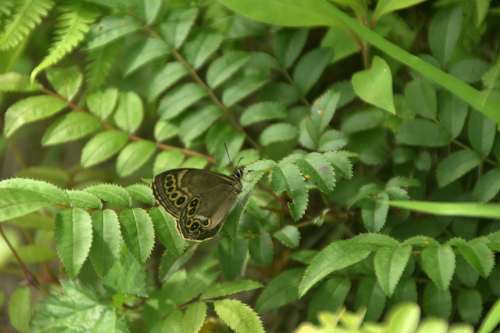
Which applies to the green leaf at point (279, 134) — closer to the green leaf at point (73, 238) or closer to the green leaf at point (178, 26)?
the green leaf at point (178, 26)

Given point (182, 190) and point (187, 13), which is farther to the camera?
point (187, 13)

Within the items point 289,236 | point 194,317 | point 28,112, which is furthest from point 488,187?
point 28,112

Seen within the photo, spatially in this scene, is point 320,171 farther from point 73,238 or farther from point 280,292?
point 73,238

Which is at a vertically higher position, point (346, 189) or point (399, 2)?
point (399, 2)

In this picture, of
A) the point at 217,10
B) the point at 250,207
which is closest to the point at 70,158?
the point at 217,10

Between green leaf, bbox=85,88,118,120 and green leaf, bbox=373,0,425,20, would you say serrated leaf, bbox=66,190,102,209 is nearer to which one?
green leaf, bbox=85,88,118,120

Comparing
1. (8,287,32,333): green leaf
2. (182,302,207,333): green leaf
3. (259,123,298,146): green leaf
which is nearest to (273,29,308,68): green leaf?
(259,123,298,146): green leaf

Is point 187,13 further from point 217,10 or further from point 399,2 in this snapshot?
point 399,2
